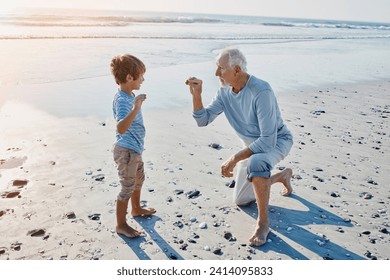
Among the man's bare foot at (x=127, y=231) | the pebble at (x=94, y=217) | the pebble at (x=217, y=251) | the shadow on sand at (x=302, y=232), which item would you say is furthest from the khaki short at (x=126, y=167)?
the shadow on sand at (x=302, y=232)

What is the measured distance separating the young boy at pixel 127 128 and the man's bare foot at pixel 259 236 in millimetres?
1167

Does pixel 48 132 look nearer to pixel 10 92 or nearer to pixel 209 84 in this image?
pixel 10 92

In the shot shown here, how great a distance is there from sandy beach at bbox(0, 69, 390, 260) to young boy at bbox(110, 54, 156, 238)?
17.4 inches

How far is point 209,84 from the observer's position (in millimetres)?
10844

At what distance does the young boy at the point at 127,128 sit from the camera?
12.1 feet

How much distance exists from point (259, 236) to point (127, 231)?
4.41 ft

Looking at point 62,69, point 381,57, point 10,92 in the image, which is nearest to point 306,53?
point 381,57

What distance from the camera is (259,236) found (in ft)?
A: 12.9

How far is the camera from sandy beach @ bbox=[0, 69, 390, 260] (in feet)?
12.6

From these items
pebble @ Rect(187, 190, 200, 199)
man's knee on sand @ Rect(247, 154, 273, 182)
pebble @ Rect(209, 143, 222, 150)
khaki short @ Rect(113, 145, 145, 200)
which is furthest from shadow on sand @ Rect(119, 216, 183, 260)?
pebble @ Rect(209, 143, 222, 150)

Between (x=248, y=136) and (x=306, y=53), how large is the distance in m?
16.4

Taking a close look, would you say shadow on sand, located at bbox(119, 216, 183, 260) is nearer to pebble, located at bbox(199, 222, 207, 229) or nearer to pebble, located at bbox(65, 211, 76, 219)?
pebble, located at bbox(199, 222, 207, 229)

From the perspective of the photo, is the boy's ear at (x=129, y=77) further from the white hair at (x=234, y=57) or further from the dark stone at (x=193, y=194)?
the dark stone at (x=193, y=194)

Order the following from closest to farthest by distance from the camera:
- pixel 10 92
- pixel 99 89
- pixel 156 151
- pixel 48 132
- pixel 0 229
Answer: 1. pixel 0 229
2. pixel 156 151
3. pixel 48 132
4. pixel 10 92
5. pixel 99 89
